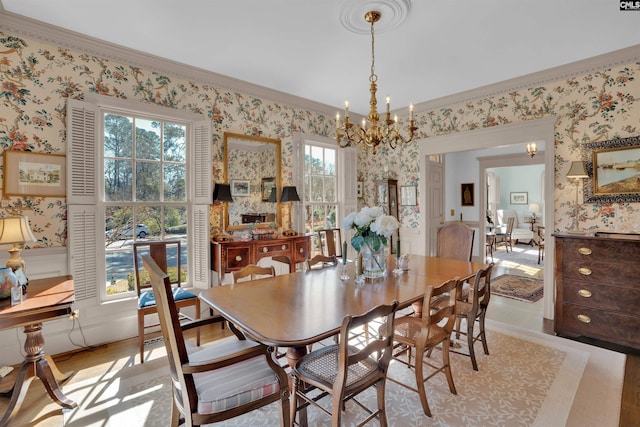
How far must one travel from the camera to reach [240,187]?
3.91 meters

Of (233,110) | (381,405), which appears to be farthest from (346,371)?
(233,110)

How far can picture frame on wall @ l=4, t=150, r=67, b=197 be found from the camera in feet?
8.44

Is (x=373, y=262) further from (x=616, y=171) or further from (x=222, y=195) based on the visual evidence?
(x=616, y=171)

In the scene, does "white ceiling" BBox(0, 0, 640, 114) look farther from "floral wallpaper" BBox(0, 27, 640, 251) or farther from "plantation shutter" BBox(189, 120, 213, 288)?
"plantation shutter" BBox(189, 120, 213, 288)

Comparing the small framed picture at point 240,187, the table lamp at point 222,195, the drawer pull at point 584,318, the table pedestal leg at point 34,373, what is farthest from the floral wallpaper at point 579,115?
the table pedestal leg at point 34,373

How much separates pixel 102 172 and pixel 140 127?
60 centimetres

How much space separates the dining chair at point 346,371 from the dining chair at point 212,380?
168mm

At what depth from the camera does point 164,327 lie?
4.90 ft

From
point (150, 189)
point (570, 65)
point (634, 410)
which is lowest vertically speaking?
point (634, 410)

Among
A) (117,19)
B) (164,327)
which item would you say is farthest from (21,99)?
(164,327)

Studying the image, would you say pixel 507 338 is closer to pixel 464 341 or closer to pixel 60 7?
pixel 464 341

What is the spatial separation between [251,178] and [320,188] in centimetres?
123

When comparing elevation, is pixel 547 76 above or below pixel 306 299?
above

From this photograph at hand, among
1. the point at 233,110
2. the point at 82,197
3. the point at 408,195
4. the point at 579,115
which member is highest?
the point at 233,110
